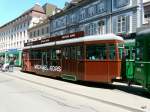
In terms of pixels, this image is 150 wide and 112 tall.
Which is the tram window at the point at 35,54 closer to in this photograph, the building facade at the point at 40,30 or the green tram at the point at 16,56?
the green tram at the point at 16,56

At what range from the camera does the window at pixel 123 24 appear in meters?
35.2

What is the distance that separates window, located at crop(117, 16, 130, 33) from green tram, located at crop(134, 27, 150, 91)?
2139 cm

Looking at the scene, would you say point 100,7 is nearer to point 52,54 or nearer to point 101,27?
point 101,27

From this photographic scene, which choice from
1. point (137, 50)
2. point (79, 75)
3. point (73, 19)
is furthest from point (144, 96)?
point (73, 19)

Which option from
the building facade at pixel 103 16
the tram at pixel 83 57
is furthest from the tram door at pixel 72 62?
the building facade at pixel 103 16

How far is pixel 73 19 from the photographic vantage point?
162ft

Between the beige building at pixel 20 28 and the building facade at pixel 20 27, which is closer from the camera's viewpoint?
the building facade at pixel 20 27

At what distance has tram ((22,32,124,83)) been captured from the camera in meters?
16.3

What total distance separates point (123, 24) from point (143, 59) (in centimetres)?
2309

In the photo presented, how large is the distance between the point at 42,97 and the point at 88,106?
2.79 meters

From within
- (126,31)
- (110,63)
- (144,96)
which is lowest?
(144,96)

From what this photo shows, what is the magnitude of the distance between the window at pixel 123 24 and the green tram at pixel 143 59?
21393 millimetres

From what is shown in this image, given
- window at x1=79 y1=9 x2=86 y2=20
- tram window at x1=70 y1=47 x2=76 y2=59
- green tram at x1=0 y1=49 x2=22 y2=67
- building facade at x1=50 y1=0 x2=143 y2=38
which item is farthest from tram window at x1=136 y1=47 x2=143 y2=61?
green tram at x1=0 y1=49 x2=22 y2=67

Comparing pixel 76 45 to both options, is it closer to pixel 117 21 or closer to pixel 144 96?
pixel 144 96
